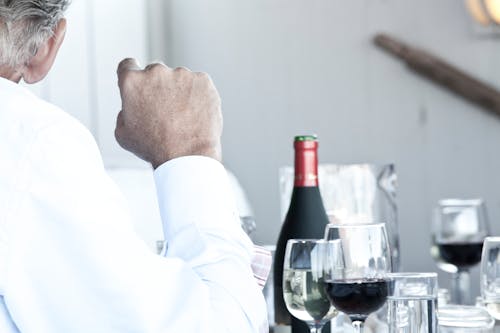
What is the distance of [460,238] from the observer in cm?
165

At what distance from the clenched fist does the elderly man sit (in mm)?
69

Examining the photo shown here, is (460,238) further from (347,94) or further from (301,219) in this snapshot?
(347,94)

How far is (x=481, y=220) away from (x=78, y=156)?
3.51ft

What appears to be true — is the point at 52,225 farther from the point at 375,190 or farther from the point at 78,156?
the point at 375,190

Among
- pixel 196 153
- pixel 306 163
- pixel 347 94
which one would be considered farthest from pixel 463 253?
pixel 347 94

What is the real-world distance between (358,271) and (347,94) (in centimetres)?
248

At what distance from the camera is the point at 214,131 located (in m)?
0.96

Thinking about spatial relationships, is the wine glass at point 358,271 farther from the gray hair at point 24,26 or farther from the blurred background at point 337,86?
the blurred background at point 337,86

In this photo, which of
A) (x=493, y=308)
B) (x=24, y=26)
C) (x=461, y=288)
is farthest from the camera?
(x=461, y=288)

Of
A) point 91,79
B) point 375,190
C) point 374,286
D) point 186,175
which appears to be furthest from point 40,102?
point 91,79

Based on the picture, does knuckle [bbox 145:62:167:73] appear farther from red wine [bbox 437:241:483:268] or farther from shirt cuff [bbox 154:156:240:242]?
red wine [bbox 437:241:483:268]

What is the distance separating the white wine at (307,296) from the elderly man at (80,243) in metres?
0.16

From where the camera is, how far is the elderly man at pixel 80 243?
2.39 ft

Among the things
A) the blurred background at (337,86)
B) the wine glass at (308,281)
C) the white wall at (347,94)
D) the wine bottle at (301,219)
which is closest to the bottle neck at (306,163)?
the wine bottle at (301,219)
